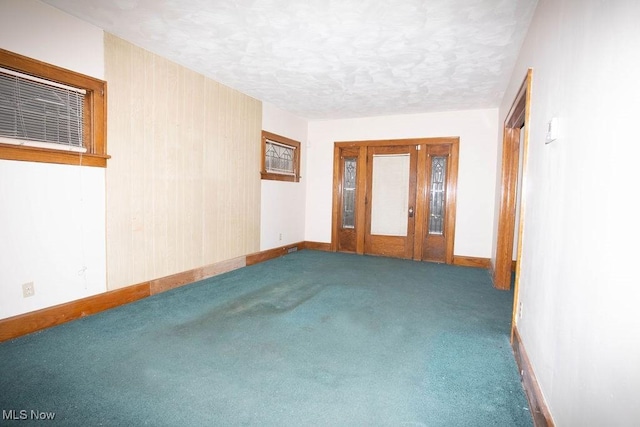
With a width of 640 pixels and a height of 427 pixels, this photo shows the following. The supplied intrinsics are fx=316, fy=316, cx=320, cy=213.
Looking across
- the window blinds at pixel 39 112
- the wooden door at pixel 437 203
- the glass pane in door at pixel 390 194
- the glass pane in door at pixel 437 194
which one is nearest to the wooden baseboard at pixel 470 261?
the wooden door at pixel 437 203

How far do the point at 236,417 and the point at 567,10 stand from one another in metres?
2.66

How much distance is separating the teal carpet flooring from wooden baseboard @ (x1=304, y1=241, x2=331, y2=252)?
2913mm

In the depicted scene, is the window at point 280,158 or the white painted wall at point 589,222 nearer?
the white painted wall at point 589,222

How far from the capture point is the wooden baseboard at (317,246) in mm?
6617

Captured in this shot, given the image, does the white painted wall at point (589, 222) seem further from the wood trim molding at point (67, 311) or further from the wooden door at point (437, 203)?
the wooden door at point (437, 203)

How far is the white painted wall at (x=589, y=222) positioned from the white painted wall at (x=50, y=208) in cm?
355

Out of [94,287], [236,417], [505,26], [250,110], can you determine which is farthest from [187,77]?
[236,417]

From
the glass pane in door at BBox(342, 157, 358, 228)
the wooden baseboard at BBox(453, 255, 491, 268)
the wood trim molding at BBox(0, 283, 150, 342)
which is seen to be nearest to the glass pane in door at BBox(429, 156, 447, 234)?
the wooden baseboard at BBox(453, 255, 491, 268)

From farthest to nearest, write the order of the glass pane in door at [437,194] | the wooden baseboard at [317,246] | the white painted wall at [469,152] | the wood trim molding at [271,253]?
1. the wooden baseboard at [317,246]
2. the glass pane in door at [437,194]
3. the white painted wall at [469,152]
4. the wood trim molding at [271,253]

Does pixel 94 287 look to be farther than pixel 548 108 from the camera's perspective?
Yes

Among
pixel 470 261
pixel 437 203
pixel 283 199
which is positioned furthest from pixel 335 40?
pixel 470 261

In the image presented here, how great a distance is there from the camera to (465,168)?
5484 mm

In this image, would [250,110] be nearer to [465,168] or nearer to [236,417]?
[465,168]

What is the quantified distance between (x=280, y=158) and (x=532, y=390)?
16.6ft
